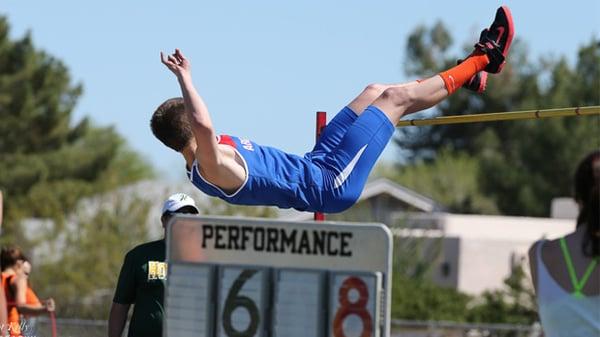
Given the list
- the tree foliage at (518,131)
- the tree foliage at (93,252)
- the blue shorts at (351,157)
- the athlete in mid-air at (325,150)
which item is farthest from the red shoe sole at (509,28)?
the tree foliage at (518,131)

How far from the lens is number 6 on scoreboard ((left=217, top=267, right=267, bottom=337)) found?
213 inches

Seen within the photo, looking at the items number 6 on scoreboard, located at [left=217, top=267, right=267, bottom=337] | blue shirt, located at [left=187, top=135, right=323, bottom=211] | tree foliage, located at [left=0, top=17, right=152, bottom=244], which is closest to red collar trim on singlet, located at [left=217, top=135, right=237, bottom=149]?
blue shirt, located at [left=187, top=135, right=323, bottom=211]

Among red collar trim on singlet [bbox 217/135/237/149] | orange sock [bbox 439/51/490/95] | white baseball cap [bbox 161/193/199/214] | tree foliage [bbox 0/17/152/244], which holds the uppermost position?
tree foliage [bbox 0/17/152/244]

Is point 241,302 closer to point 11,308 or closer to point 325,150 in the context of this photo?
point 325,150

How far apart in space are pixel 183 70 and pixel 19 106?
112ft

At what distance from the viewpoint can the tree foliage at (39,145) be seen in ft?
131

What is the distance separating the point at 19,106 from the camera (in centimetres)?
4000

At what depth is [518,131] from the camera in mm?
67000

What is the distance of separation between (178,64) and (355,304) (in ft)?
6.52

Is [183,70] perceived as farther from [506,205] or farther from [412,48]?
[412,48]

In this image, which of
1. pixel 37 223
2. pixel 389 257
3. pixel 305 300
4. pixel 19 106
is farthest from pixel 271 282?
pixel 37 223

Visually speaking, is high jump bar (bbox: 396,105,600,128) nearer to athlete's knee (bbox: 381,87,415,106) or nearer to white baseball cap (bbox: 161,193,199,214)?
athlete's knee (bbox: 381,87,415,106)

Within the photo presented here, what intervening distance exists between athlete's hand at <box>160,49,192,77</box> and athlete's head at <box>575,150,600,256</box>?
234 cm

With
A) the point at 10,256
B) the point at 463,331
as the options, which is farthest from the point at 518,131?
the point at 10,256
